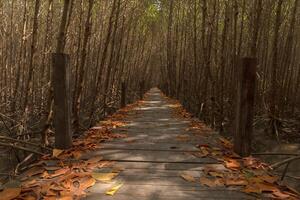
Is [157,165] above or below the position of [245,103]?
below

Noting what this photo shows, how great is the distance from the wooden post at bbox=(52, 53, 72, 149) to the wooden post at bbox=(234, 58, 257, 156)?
2.03m

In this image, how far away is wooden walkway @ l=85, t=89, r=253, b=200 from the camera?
2906mm

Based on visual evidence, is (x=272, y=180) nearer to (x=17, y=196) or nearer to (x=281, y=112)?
(x=17, y=196)

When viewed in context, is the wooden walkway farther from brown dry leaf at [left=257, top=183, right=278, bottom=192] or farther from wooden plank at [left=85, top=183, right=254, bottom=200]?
brown dry leaf at [left=257, top=183, right=278, bottom=192]

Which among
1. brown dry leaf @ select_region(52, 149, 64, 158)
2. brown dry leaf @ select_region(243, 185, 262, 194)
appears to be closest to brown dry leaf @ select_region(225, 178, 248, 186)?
brown dry leaf @ select_region(243, 185, 262, 194)

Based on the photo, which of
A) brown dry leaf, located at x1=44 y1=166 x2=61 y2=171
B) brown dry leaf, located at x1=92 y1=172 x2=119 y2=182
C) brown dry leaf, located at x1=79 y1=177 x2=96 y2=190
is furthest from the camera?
brown dry leaf, located at x1=44 y1=166 x2=61 y2=171

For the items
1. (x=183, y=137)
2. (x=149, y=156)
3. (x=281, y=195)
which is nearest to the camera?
(x=281, y=195)

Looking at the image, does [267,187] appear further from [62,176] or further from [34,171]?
[34,171]

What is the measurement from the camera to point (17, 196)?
8.98 ft

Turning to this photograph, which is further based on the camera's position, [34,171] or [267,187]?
[34,171]

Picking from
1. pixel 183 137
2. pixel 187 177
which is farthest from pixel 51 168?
pixel 183 137

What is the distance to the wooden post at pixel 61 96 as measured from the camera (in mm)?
4203

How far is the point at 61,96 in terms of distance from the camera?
4.24m

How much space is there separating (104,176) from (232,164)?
1.35m
